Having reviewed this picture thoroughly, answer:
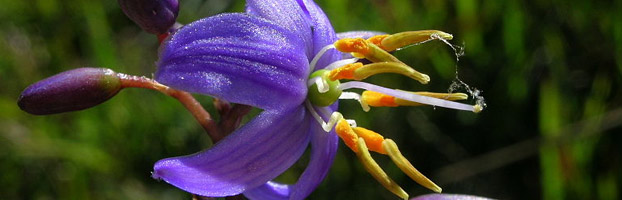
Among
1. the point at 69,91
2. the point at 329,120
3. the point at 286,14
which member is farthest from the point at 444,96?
the point at 69,91

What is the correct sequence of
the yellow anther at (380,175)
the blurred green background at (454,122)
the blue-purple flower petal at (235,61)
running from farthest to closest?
the blurred green background at (454,122) → the yellow anther at (380,175) → the blue-purple flower petal at (235,61)

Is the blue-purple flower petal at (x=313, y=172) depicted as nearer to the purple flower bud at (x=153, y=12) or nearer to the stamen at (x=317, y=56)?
the stamen at (x=317, y=56)

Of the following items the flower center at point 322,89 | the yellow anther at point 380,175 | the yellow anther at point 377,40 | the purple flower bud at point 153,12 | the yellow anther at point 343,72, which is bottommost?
the yellow anther at point 380,175

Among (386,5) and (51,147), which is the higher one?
(386,5)

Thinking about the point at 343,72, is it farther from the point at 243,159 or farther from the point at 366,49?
the point at 243,159

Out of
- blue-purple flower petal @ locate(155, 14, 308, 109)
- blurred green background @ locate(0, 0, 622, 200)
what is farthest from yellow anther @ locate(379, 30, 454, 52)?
blurred green background @ locate(0, 0, 622, 200)

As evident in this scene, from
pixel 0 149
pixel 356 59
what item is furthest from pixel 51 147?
pixel 356 59

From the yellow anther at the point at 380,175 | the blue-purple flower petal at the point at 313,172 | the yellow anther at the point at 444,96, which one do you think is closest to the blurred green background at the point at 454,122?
the blue-purple flower petal at the point at 313,172

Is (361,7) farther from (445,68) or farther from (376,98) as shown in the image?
(376,98)
